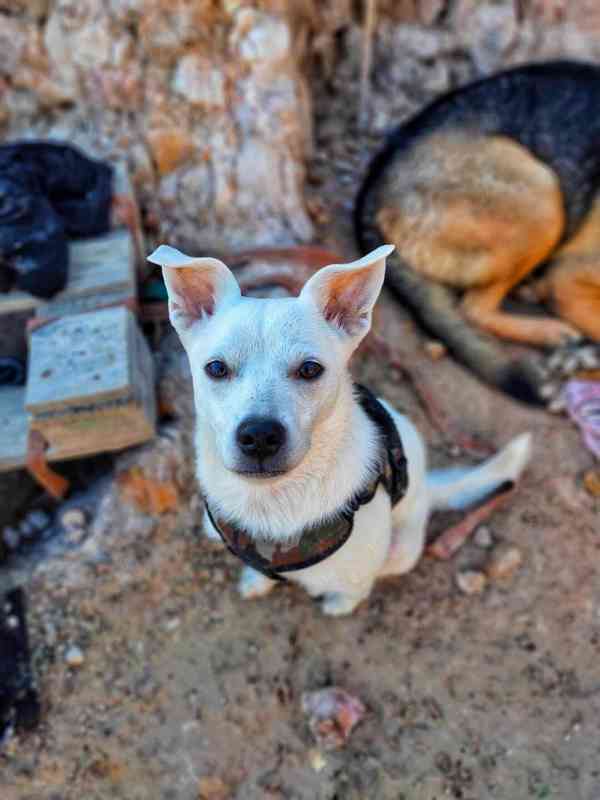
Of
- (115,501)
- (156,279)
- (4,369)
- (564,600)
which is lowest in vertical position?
(564,600)

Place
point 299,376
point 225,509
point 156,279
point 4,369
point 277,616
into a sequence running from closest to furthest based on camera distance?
point 299,376 < point 225,509 < point 277,616 < point 4,369 < point 156,279

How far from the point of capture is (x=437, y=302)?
409cm

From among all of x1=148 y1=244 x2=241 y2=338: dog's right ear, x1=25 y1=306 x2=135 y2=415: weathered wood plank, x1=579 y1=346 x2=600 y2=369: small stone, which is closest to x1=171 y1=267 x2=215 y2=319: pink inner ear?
x1=148 y1=244 x2=241 y2=338: dog's right ear

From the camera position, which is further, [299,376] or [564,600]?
[564,600]

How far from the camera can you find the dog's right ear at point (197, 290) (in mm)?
2064

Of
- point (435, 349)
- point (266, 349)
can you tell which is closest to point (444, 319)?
point (435, 349)

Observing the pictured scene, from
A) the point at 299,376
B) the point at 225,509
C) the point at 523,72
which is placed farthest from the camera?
the point at 523,72

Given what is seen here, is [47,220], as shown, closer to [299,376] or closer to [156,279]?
[156,279]

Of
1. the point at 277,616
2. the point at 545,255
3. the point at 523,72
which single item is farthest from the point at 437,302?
the point at 277,616

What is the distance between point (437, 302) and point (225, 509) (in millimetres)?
2329

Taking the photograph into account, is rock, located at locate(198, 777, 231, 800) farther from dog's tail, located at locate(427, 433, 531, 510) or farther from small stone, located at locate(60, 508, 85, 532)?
dog's tail, located at locate(427, 433, 531, 510)

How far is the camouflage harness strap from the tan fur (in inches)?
73.9

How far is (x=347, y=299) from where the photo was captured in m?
2.15

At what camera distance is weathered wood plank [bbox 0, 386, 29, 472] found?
2980 mm
